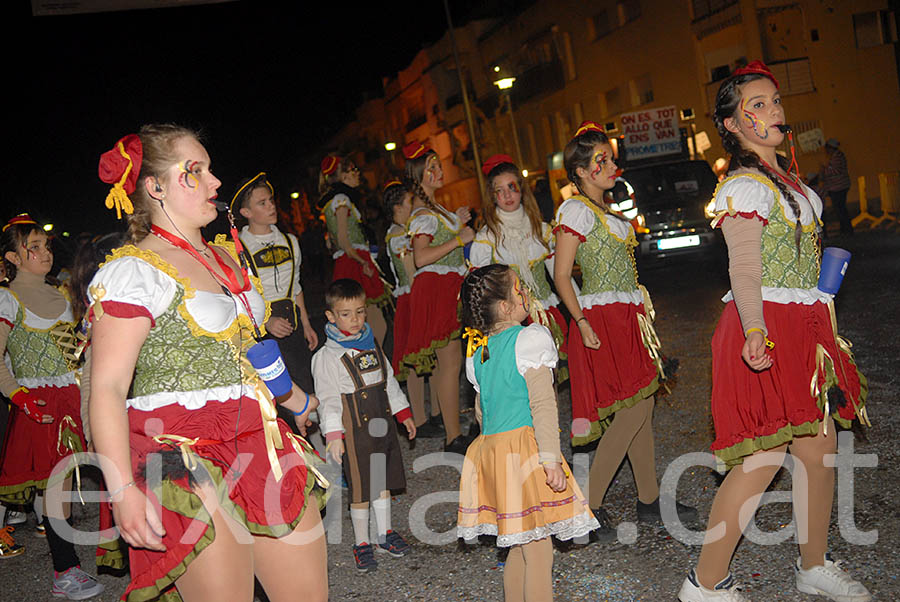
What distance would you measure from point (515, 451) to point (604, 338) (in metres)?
1.37

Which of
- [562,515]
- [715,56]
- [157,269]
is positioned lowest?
[562,515]

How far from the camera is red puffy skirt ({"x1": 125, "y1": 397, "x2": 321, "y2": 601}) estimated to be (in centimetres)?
239

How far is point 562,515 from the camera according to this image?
→ 317cm

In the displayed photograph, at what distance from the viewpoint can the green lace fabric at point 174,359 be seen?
2.47 metres

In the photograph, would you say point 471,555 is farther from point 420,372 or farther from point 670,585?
point 420,372

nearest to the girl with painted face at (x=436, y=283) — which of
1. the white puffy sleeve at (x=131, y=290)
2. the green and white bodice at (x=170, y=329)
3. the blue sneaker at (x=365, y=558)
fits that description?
the blue sneaker at (x=365, y=558)

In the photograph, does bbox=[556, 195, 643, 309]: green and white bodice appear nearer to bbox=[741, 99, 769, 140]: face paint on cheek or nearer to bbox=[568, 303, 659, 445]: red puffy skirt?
bbox=[568, 303, 659, 445]: red puffy skirt

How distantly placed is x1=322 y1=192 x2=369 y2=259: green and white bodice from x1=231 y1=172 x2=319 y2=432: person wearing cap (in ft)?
4.17

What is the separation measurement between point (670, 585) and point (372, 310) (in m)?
4.95

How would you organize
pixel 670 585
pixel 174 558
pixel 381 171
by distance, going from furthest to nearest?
pixel 381 171
pixel 670 585
pixel 174 558

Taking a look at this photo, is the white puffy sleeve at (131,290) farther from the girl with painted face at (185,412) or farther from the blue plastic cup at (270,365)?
the blue plastic cup at (270,365)

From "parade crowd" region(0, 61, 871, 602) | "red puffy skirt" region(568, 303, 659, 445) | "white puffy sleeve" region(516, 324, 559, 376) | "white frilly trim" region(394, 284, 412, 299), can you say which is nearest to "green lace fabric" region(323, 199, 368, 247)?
"white frilly trim" region(394, 284, 412, 299)

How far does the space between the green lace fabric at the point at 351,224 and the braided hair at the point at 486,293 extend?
4173 mm

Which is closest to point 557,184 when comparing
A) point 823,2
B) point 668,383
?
point 823,2
